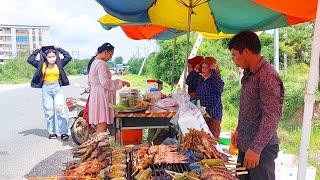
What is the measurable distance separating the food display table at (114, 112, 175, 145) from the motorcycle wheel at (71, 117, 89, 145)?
2379 millimetres

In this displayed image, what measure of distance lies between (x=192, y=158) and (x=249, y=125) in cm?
58

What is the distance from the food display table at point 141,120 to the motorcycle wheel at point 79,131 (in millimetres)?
2379

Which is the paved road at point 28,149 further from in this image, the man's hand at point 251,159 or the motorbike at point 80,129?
the man's hand at point 251,159

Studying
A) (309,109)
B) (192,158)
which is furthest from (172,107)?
(309,109)

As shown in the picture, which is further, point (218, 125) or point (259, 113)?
point (218, 125)

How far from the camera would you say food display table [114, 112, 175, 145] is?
4.88 meters

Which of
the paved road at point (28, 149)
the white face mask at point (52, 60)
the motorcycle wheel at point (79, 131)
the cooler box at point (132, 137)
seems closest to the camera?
the paved road at point (28, 149)

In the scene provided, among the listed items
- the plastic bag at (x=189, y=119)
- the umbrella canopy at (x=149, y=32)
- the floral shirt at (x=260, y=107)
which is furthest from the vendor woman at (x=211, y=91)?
the umbrella canopy at (x=149, y=32)

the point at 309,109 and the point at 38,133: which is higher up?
the point at 309,109

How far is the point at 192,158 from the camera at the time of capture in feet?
10.5

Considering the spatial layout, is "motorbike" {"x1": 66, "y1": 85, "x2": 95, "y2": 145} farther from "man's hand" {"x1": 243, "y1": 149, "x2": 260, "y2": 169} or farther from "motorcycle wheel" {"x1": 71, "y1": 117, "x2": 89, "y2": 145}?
"man's hand" {"x1": 243, "y1": 149, "x2": 260, "y2": 169}

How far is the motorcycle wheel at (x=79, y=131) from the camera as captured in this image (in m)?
7.21

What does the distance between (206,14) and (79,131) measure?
3459 mm

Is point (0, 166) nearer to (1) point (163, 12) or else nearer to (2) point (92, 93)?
(2) point (92, 93)
